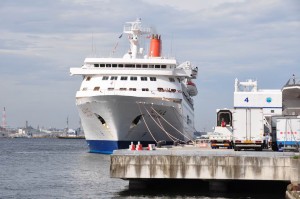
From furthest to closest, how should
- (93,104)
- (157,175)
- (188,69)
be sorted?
(188,69)
(93,104)
(157,175)

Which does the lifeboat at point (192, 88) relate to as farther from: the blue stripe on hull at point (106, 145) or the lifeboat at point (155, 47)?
the blue stripe on hull at point (106, 145)

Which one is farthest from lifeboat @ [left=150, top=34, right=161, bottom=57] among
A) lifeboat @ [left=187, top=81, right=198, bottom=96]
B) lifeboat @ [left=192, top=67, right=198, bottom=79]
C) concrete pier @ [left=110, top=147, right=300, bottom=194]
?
concrete pier @ [left=110, top=147, right=300, bottom=194]

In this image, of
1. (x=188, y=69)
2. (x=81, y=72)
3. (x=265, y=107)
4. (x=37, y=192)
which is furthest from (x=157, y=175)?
(x=188, y=69)

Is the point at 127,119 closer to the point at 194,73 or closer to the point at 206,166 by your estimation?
the point at 194,73

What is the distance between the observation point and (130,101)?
63969 mm

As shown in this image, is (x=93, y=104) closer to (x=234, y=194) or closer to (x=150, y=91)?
(x=150, y=91)

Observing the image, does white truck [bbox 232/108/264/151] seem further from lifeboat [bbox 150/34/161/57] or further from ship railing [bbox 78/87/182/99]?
lifeboat [bbox 150/34/161/57]

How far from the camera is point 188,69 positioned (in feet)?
253

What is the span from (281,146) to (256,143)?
1.71 meters

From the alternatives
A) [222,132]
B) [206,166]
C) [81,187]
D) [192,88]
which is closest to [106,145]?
[222,132]

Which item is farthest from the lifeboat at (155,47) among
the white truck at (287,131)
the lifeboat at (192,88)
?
the white truck at (287,131)

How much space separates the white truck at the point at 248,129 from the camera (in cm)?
3619

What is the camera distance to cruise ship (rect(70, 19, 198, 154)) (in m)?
64.3

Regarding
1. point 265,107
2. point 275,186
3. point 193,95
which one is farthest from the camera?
point 193,95
